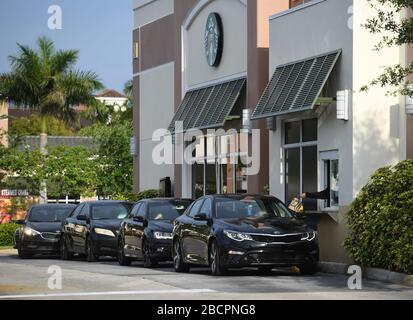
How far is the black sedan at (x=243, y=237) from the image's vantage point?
66.5 feet

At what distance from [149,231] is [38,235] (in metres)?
7.36

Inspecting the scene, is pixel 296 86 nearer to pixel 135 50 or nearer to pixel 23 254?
pixel 23 254

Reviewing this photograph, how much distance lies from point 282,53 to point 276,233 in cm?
849

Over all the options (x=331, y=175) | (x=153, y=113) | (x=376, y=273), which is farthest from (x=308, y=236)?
(x=153, y=113)

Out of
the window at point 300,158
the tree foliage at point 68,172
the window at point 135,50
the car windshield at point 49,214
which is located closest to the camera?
the window at point 300,158

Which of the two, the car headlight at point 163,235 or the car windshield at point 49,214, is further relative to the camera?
the car windshield at point 49,214

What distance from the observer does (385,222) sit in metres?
20.5

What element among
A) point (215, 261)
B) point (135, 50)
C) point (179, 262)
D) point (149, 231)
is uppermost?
point (135, 50)

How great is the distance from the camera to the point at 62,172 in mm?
51188

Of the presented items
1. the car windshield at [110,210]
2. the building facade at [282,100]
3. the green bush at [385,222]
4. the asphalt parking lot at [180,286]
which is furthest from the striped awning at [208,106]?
the green bush at [385,222]

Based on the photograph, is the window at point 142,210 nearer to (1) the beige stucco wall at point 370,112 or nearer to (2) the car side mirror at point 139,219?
(2) the car side mirror at point 139,219

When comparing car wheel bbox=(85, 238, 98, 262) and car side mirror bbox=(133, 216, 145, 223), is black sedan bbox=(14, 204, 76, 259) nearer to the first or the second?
car wheel bbox=(85, 238, 98, 262)

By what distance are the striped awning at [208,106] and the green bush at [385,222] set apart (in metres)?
10.4
